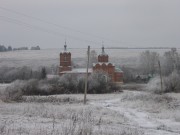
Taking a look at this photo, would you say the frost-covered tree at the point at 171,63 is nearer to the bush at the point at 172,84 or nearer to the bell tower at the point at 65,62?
the bell tower at the point at 65,62

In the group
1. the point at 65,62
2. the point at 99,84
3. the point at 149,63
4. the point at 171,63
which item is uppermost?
the point at 149,63

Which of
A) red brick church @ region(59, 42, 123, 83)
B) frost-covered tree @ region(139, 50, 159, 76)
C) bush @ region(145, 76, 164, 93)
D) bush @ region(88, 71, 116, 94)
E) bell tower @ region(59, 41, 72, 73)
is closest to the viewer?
bush @ region(88, 71, 116, 94)

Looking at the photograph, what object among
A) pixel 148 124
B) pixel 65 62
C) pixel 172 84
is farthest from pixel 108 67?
pixel 148 124

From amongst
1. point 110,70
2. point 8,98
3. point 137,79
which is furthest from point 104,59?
point 8,98

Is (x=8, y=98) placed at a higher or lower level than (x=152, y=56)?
lower

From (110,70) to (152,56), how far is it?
49.7 metres

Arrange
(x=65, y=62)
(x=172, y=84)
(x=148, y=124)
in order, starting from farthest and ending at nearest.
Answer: (x=65, y=62)
(x=172, y=84)
(x=148, y=124)

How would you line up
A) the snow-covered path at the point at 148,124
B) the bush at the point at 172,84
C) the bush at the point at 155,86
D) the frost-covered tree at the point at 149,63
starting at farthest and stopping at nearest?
the frost-covered tree at the point at 149,63 < the bush at the point at 172,84 < the bush at the point at 155,86 < the snow-covered path at the point at 148,124

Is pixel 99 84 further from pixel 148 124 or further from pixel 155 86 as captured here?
pixel 148 124

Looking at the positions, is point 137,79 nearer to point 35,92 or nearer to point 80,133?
point 35,92

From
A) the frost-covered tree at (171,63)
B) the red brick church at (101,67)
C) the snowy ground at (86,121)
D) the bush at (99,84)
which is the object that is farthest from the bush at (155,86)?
the frost-covered tree at (171,63)

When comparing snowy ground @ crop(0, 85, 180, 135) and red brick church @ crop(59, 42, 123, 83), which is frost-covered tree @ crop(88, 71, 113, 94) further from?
snowy ground @ crop(0, 85, 180, 135)

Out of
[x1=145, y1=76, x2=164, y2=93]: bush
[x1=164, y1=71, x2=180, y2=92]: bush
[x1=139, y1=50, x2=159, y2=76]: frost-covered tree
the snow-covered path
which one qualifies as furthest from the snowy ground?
[x1=139, y1=50, x2=159, y2=76]: frost-covered tree

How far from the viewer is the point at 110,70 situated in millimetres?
102625
